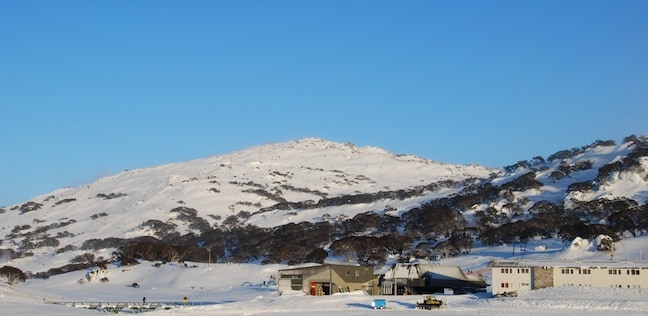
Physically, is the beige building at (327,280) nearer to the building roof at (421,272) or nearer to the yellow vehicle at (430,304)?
the building roof at (421,272)

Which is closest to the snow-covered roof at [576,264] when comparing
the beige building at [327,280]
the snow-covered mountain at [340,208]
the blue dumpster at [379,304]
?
the blue dumpster at [379,304]

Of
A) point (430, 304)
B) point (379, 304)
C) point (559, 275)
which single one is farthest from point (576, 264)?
point (379, 304)

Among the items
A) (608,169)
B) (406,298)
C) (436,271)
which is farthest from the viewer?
(608,169)

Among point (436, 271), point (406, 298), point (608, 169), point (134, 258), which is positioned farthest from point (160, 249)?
point (608, 169)

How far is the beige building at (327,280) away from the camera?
226 feet

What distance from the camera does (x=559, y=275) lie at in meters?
56.2

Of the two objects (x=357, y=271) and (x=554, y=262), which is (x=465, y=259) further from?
(x=554, y=262)

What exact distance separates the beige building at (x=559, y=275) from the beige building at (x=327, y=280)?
45.7 feet

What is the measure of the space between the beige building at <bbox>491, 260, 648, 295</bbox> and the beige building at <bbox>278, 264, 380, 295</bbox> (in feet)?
45.7

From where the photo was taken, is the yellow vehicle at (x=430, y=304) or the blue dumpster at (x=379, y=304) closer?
the yellow vehicle at (x=430, y=304)

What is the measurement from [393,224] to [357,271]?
66.2 m

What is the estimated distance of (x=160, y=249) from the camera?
110312 millimetres

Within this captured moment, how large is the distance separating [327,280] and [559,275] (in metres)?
21.2

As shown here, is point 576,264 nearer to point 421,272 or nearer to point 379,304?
point 421,272
